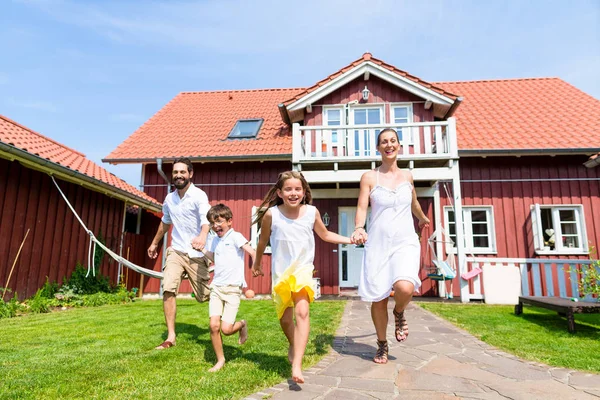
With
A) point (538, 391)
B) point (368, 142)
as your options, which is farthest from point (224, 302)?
point (368, 142)

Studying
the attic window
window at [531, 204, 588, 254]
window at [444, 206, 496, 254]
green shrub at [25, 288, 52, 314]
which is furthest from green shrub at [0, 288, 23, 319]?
window at [531, 204, 588, 254]

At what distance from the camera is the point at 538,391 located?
228 centimetres

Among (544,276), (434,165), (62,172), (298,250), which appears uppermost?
(434,165)

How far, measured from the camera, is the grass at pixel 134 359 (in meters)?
2.23

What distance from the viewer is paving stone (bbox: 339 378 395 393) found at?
229 cm

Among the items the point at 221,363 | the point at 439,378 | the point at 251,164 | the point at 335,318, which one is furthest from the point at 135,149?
the point at 439,378

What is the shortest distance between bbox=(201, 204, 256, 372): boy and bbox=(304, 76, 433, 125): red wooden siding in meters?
7.70

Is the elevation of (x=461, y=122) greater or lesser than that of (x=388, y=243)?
greater

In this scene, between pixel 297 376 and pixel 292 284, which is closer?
pixel 297 376

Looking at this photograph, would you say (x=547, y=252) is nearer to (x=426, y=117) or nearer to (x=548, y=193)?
(x=548, y=193)

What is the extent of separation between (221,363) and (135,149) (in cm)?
942

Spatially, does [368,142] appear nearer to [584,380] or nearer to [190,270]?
[190,270]

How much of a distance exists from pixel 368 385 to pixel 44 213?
7.14 meters

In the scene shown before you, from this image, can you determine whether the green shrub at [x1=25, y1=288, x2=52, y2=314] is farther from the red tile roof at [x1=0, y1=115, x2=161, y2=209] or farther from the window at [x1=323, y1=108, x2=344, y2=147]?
the window at [x1=323, y1=108, x2=344, y2=147]
